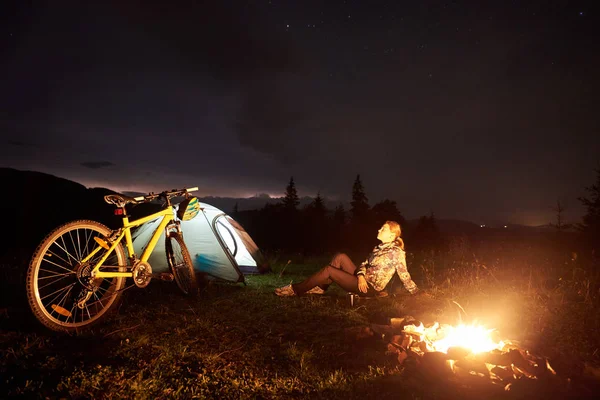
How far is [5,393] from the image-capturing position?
2180mm

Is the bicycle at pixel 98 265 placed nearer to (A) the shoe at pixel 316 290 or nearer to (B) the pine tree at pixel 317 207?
(A) the shoe at pixel 316 290

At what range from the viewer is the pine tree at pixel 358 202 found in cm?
6631

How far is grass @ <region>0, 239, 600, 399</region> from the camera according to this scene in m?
2.52

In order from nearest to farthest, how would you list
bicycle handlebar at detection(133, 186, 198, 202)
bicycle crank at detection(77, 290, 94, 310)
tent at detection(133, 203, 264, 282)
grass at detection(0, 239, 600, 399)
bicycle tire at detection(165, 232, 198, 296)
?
grass at detection(0, 239, 600, 399)
bicycle crank at detection(77, 290, 94, 310)
bicycle handlebar at detection(133, 186, 198, 202)
bicycle tire at detection(165, 232, 198, 296)
tent at detection(133, 203, 264, 282)

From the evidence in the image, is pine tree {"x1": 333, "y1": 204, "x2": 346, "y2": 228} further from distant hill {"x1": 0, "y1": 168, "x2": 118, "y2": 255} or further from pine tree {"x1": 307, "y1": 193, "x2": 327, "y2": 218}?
distant hill {"x1": 0, "y1": 168, "x2": 118, "y2": 255}

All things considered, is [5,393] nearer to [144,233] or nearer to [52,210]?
[144,233]

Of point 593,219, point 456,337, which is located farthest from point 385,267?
point 593,219

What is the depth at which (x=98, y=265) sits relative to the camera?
3535 millimetres

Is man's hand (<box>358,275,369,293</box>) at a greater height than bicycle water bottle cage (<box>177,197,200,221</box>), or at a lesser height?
lesser

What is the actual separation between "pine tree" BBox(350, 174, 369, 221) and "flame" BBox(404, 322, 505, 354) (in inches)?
2482

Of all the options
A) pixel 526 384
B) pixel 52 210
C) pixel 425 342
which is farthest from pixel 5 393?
pixel 52 210

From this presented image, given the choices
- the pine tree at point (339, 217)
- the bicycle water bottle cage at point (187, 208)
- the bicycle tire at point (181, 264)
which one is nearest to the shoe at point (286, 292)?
the bicycle tire at point (181, 264)

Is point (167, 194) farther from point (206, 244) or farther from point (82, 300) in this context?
point (206, 244)

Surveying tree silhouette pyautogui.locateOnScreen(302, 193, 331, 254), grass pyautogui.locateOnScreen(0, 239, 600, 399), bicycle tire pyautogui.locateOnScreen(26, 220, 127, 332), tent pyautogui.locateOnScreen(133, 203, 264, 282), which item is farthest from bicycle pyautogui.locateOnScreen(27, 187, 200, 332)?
tree silhouette pyautogui.locateOnScreen(302, 193, 331, 254)
